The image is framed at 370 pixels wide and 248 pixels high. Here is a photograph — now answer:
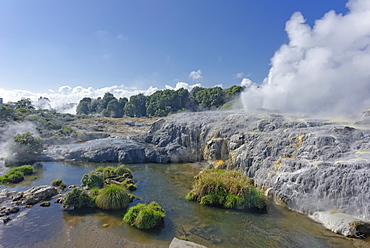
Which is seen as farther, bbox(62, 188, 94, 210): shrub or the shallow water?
bbox(62, 188, 94, 210): shrub

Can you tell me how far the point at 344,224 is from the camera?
36.4 feet

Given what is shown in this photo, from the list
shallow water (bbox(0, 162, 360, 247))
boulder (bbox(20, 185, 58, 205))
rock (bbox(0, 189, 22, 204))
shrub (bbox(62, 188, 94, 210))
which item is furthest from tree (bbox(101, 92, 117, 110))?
shrub (bbox(62, 188, 94, 210))

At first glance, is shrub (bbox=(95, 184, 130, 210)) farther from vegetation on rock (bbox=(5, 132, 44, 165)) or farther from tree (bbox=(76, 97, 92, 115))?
tree (bbox=(76, 97, 92, 115))

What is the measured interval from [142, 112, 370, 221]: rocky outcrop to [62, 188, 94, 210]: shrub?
13.3 m

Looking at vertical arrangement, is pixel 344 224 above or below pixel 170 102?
below

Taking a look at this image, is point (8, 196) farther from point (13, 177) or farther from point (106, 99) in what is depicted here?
point (106, 99)

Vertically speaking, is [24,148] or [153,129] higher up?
[153,129]

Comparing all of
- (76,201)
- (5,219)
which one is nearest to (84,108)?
(76,201)

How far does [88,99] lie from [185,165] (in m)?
120

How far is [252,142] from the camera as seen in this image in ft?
66.6

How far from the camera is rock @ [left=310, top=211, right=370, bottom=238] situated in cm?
1065

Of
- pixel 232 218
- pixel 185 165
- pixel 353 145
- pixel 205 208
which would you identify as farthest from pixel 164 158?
pixel 353 145

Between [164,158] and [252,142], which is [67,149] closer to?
[164,158]

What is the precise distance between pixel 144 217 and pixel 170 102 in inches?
2942
